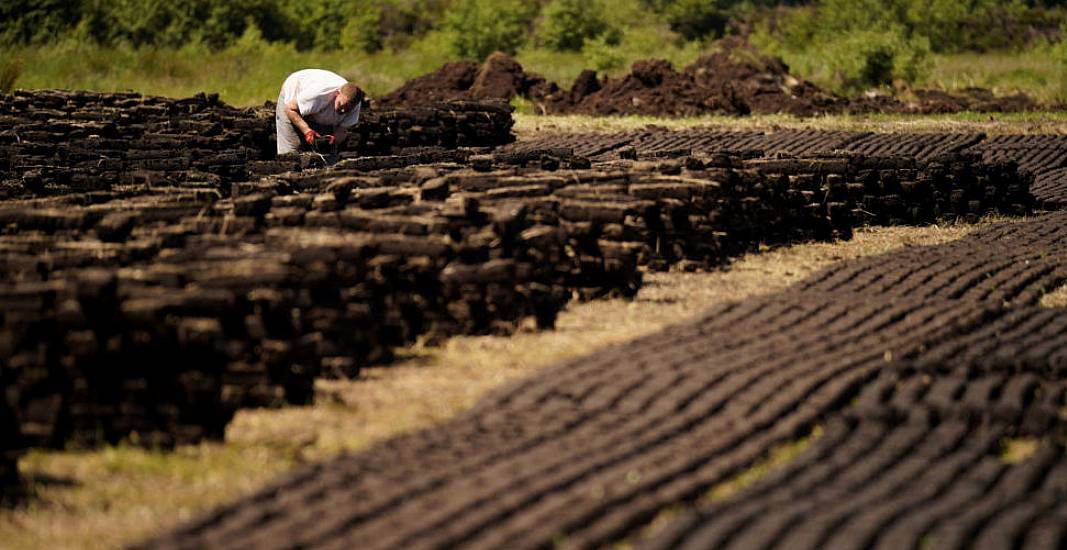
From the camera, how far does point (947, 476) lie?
6.26 m

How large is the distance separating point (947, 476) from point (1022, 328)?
11.2 ft

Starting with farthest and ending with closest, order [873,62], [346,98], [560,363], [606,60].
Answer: [606,60], [873,62], [346,98], [560,363]

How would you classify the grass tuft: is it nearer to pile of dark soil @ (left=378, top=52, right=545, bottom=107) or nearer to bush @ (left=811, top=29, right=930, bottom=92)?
pile of dark soil @ (left=378, top=52, right=545, bottom=107)

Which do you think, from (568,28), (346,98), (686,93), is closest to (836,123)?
(686,93)

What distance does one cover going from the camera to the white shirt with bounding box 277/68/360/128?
1412cm

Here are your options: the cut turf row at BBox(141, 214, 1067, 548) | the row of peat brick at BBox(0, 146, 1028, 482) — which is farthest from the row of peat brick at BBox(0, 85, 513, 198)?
the cut turf row at BBox(141, 214, 1067, 548)

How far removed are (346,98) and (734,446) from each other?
796cm

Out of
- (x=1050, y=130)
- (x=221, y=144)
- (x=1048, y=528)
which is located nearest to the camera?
(x=1048, y=528)

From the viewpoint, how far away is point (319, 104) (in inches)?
561

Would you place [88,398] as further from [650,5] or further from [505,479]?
[650,5]

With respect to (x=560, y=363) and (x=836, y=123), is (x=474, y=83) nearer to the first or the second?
(x=836, y=123)

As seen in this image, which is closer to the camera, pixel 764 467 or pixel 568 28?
pixel 764 467

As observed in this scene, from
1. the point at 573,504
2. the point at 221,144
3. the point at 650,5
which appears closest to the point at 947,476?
the point at 573,504

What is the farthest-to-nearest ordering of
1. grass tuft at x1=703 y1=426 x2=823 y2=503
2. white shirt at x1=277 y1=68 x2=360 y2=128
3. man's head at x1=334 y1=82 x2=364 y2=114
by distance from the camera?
white shirt at x1=277 y1=68 x2=360 y2=128
man's head at x1=334 y1=82 x2=364 y2=114
grass tuft at x1=703 y1=426 x2=823 y2=503
